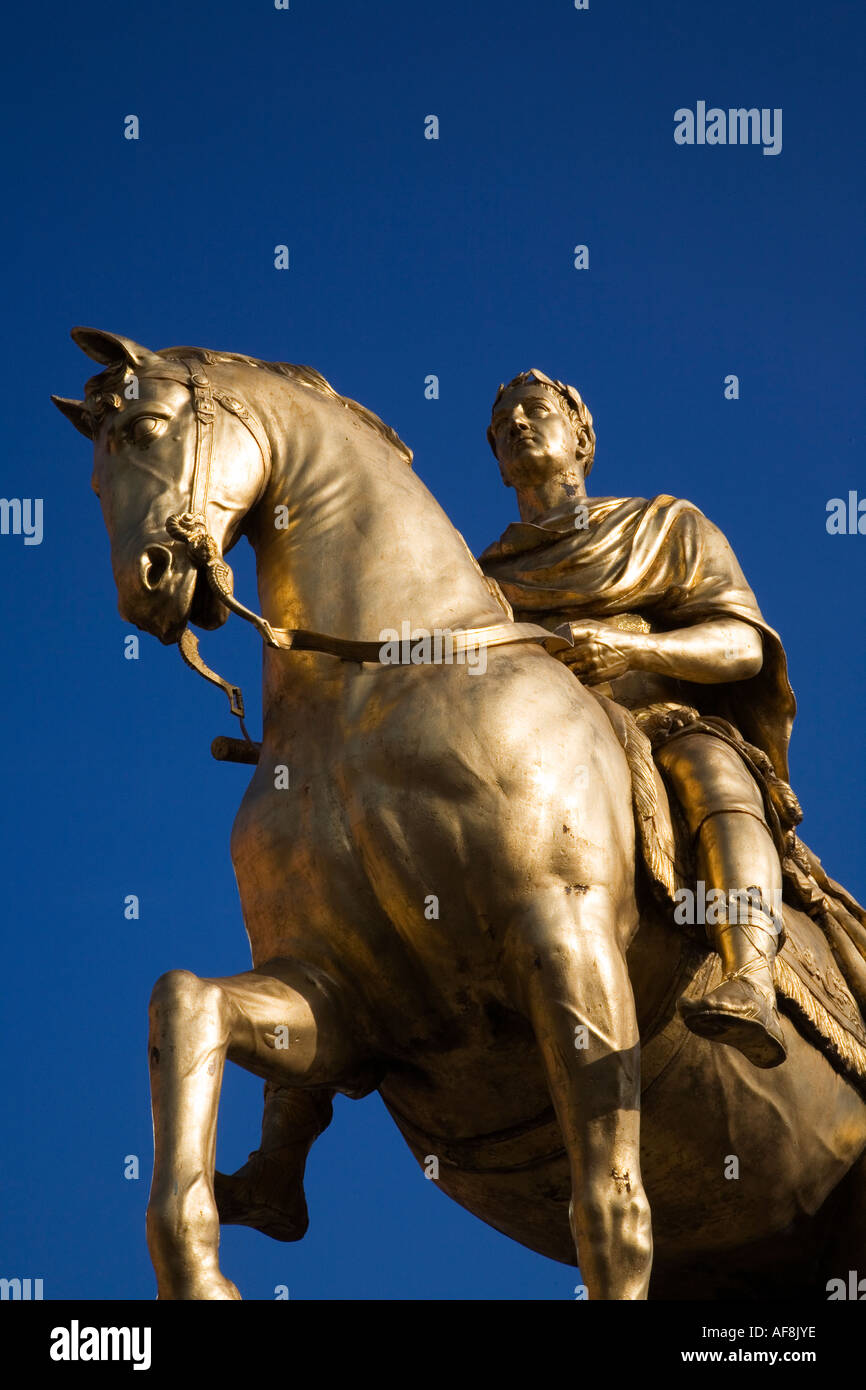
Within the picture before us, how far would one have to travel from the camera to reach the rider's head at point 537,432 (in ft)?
33.5

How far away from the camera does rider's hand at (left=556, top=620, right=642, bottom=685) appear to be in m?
8.67

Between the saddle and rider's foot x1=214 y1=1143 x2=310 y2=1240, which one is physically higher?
the saddle

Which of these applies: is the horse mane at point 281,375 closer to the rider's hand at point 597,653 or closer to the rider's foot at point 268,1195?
the rider's hand at point 597,653

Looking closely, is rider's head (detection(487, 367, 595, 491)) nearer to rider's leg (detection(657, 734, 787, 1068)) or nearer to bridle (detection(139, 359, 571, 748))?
rider's leg (detection(657, 734, 787, 1068))

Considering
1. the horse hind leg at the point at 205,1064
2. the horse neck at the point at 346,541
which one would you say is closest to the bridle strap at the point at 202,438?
the horse neck at the point at 346,541

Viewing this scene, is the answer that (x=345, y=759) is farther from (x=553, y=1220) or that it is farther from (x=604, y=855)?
(x=553, y=1220)

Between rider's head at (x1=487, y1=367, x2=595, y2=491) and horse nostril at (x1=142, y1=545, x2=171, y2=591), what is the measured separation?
2923mm

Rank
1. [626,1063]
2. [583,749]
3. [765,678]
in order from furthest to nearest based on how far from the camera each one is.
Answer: [765,678]
[583,749]
[626,1063]

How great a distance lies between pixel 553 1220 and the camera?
861cm

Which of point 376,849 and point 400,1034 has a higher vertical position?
point 376,849

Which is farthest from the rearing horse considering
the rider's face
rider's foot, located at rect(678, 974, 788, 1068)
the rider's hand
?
the rider's face
